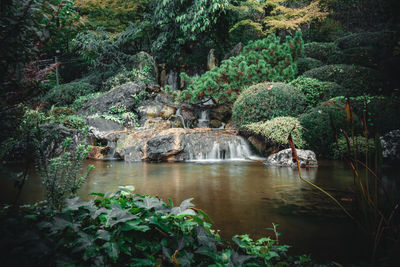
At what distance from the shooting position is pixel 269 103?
838cm

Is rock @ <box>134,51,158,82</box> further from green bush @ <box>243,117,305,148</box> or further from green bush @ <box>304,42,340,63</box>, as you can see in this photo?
green bush @ <box>243,117,305,148</box>

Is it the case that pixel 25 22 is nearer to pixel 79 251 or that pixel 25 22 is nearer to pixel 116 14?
pixel 79 251

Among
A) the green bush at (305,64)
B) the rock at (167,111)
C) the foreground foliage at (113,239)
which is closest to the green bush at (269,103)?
the green bush at (305,64)

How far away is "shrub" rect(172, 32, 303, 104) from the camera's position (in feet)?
32.0

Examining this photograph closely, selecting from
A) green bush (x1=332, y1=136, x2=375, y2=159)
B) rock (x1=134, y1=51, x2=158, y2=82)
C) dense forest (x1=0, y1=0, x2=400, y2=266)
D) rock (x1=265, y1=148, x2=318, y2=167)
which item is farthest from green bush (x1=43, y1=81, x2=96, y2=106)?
green bush (x1=332, y1=136, x2=375, y2=159)

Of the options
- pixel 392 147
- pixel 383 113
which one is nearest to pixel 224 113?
pixel 383 113

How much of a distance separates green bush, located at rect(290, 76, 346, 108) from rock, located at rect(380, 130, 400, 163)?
10.3ft

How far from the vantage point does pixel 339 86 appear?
8.95 metres

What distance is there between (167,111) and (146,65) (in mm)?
5417

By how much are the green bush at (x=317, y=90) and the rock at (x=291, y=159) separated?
10.9 ft

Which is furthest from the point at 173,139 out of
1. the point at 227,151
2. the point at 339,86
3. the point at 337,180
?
the point at 339,86

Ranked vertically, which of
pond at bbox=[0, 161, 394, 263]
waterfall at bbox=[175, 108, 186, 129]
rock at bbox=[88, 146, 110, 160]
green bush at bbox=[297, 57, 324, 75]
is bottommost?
pond at bbox=[0, 161, 394, 263]

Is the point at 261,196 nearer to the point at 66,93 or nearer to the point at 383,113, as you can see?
the point at 383,113

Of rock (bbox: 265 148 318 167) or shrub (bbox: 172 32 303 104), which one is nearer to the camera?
rock (bbox: 265 148 318 167)
